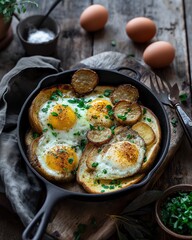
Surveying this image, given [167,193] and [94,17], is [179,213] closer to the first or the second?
[167,193]

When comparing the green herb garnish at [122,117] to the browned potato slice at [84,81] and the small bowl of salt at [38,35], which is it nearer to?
the browned potato slice at [84,81]

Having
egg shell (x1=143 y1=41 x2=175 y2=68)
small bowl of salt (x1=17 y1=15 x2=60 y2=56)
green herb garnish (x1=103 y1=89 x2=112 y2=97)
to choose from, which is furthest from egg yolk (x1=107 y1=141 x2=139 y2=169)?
small bowl of salt (x1=17 y1=15 x2=60 y2=56)

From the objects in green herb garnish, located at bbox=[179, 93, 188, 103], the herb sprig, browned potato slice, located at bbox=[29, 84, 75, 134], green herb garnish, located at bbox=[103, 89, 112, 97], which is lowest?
the herb sprig

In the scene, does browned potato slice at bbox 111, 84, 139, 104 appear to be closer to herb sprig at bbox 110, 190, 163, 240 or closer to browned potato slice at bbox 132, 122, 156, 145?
browned potato slice at bbox 132, 122, 156, 145

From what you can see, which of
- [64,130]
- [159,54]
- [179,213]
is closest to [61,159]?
[64,130]

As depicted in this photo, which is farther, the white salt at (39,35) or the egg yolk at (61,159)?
the white salt at (39,35)

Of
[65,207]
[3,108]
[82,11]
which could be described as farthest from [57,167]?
[82,11]

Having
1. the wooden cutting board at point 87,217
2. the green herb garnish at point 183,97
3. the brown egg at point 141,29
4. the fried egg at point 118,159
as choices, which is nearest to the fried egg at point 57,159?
the fried egg at point 118,159
